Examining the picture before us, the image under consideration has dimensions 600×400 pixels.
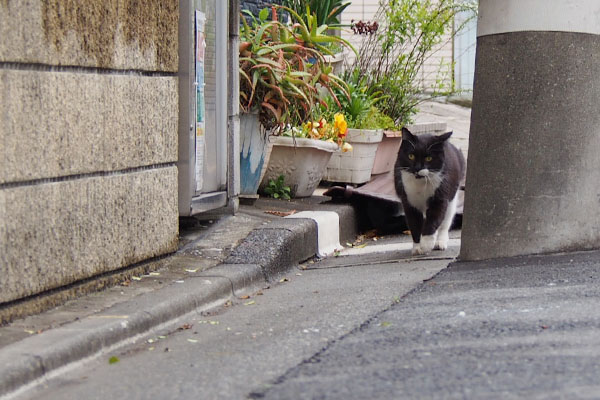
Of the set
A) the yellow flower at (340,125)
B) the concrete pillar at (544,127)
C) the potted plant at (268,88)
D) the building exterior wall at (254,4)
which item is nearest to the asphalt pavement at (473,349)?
the concrete pillar at (544,127)

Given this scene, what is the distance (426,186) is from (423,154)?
0.20m

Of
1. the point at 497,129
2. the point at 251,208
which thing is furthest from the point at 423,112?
the point at 497,129

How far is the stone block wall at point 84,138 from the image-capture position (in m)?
3.40

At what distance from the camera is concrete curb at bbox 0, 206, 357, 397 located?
2961 millimetres

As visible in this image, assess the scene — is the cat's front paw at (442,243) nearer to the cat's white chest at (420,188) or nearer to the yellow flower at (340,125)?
the cat's white chest at (420,188)

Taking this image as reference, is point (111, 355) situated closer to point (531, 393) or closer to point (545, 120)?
point (531, 393)

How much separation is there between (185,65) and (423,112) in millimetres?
9368

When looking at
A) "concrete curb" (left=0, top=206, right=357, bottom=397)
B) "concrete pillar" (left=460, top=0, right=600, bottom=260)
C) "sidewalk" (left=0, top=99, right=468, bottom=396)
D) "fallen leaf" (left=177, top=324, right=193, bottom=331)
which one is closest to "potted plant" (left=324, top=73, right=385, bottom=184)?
"sidewalk" (left=0, top=99, right=468, bottom=396)

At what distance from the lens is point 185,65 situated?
471cm

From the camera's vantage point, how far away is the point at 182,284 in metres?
4.16

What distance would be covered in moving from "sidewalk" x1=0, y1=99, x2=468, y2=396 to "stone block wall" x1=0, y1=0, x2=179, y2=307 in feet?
0.45

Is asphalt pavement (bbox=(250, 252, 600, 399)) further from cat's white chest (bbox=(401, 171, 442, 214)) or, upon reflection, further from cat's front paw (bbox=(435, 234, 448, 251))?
cat's front paw (bbox=(435, 234, 448, 251))

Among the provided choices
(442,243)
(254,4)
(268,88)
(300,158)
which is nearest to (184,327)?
(442,243)

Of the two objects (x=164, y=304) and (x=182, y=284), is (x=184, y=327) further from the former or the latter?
(x=182, y=284)
